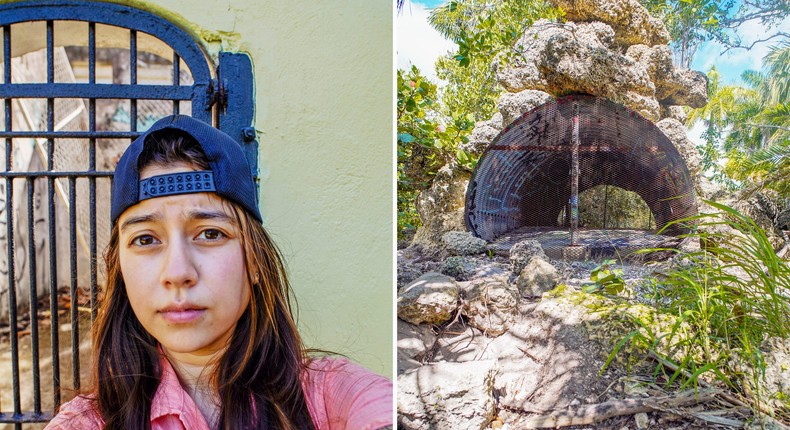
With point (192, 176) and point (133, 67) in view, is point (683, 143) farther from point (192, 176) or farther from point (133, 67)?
point (133, 67)

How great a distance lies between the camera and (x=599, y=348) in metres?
1.98

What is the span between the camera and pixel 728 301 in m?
1.86

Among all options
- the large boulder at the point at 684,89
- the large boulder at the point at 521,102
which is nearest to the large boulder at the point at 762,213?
the large boulder at the point at 684,89

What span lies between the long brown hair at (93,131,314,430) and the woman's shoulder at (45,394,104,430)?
0.03 meters

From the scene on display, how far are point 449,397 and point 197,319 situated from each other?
982mm

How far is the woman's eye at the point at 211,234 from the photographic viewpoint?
49.7 inches

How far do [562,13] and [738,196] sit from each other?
0.86 m

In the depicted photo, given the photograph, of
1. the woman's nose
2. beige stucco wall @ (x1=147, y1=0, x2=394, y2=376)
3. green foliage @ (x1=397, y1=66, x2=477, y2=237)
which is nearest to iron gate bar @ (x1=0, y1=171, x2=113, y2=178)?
beige stucco wall @ (x1=147, y1=0, x2=394, y2=376)

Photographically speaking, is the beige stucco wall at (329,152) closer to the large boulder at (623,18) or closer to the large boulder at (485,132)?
the large boulder at (485,132)

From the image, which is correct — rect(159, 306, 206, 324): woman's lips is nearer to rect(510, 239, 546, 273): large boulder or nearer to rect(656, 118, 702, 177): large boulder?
rect(510, 239, 546, 273): large boulder

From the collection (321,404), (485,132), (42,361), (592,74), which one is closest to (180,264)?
(321,404)

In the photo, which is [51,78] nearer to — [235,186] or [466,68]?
[235,186]

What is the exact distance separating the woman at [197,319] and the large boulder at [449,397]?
2.16 ft

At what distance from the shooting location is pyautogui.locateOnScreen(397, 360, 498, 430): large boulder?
1941 millimetres
